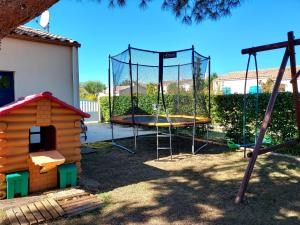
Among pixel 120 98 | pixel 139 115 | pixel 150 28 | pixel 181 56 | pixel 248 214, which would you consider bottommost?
pixel 248 214

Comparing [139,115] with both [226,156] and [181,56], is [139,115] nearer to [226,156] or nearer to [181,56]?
[181,56]

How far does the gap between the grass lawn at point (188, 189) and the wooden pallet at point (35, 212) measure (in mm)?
150

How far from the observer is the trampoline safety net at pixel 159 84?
679 cm

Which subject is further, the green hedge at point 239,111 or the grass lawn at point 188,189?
the green hedge at point 239,111

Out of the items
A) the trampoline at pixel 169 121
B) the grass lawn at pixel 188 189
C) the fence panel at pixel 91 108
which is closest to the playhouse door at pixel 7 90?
the grass lawn at pixel 188 189

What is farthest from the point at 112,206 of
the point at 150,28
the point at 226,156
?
the point at 150,28

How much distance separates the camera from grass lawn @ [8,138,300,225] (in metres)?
2.97

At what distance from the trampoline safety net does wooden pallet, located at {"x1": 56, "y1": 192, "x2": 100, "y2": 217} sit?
3145 millimetres

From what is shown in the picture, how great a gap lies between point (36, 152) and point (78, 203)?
1.02 meters

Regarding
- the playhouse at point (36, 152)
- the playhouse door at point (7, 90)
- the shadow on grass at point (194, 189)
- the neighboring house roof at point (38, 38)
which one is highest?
the neighboring house roof at point (38, 38)

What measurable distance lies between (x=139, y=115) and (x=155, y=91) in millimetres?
1096

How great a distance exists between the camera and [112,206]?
10.7 ft

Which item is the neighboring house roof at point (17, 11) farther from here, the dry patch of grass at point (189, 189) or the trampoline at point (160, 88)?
the trampoline at point (160, 88)

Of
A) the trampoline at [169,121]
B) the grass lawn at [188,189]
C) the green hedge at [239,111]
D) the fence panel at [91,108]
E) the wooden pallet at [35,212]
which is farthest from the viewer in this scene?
the fence panel at [91,108]
